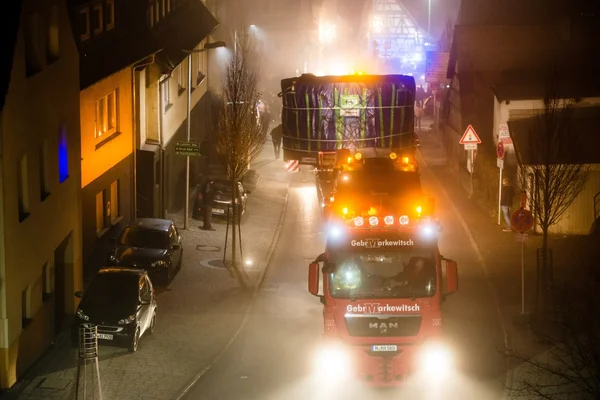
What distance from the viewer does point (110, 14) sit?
32812mm

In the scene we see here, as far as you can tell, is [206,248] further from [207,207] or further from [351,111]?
[351,111]

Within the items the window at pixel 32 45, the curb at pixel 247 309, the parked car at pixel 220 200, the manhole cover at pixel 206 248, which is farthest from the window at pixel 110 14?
the window at pixel 32 45

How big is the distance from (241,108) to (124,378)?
1531cm

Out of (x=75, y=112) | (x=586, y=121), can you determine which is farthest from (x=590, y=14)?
(x=75, y=112)

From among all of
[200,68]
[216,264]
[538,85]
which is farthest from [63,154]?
[200,68]

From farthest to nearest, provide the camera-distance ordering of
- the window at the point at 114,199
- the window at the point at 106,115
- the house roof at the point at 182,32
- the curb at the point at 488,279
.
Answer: the house roof at the point at 182,32
the window at the point at 114,199
the window at the point at 106,115
the curb at the point at 488,279

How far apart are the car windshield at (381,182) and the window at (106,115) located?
29.4 ft

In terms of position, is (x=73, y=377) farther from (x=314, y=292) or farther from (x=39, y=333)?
(x=314, y=292)

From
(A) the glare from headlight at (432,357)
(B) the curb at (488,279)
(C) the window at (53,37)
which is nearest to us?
(A) the glare from headlight at (432,357)

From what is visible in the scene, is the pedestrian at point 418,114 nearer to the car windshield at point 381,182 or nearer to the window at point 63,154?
the car windshield at point 381,182

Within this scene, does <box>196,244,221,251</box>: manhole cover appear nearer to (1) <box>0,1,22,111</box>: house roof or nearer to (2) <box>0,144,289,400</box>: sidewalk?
(2) <box>0,144,289,400</box>: sidewalk

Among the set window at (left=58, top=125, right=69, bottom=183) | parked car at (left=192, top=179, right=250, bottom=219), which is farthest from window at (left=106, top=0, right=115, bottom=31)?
window at (left=58, top=125, right=69, bottom=183)

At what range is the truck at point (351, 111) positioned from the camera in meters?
30.7

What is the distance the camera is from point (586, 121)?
3650cm
